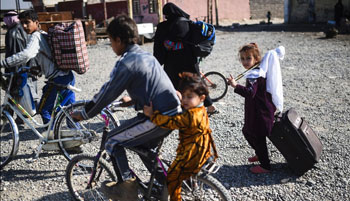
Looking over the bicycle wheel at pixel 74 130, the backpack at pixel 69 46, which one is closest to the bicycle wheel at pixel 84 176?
the bicycle wheel at pixel 74 130

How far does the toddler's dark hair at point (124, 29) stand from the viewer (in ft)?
8.47

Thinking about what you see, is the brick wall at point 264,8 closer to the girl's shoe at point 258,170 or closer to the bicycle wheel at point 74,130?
the girl's shoe at point 258,170

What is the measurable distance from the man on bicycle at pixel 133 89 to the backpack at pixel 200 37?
2.40 meters

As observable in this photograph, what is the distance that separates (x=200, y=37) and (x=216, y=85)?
7.72 ft

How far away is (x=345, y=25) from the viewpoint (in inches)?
680

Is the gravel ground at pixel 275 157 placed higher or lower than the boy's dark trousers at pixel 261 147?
lower

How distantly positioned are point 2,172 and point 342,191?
3.97m

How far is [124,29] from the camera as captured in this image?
2.59 m

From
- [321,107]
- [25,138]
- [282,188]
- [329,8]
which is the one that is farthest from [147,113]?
[329,8]

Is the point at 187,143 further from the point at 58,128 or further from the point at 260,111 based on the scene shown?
the point at 58,128

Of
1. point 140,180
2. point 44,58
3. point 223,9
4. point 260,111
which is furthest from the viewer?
point 223,9

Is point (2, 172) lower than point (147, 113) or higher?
lower

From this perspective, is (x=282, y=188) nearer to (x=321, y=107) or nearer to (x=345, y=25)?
(x=321, y=107)

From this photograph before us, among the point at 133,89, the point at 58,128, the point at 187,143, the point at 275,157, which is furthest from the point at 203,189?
the point at 58,128
